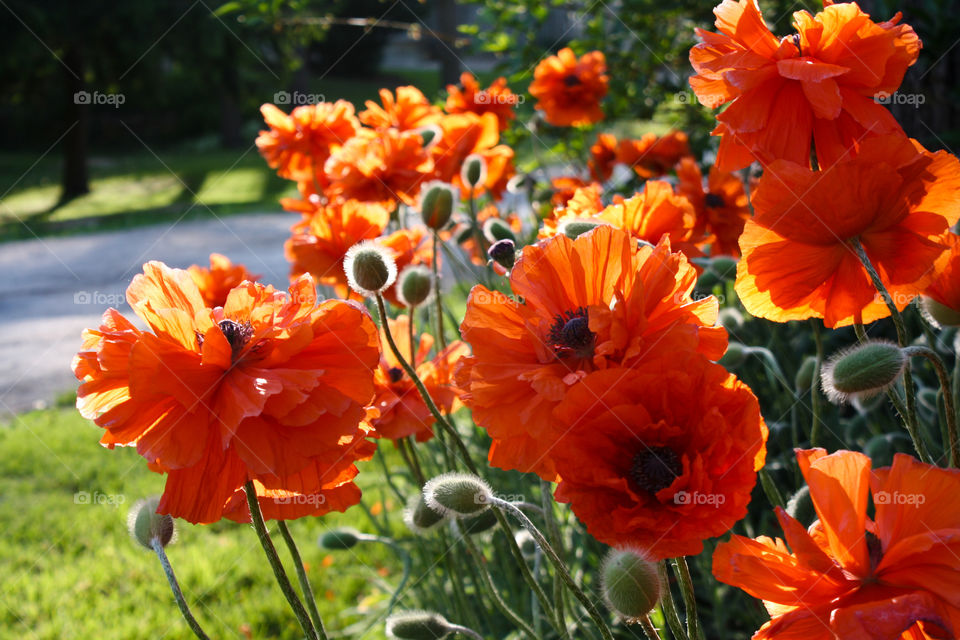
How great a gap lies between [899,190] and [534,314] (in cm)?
52

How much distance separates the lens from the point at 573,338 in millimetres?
1131

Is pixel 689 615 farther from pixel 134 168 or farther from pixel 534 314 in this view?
pixel 134 168

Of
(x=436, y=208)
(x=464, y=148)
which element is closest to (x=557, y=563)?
(x=436, y=208)

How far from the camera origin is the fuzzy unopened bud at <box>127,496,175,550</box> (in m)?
1.33

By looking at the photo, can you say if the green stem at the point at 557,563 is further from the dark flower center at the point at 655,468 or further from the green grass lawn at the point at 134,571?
the green grass lawn at the point at 134,571

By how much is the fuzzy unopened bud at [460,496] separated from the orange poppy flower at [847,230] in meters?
0.48

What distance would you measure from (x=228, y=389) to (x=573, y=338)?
48 centimetres

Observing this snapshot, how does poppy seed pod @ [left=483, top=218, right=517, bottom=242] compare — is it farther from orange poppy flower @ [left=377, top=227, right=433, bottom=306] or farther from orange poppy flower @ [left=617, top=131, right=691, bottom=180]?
orange poppy flower @ [left=617, top=131, right=691, bottom=180]

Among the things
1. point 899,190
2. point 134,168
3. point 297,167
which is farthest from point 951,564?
point 134,168

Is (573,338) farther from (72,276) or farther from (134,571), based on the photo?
(72,276)

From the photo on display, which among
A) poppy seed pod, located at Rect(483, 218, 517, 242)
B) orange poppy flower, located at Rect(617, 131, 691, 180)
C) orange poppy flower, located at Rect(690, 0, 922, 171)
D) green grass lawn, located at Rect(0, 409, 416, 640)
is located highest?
orange poppy flower, located at Rect(690, 0, 922, 171)

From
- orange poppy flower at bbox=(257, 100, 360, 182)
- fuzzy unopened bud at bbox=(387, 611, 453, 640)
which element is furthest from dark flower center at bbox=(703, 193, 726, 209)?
fuzzy unopened bud at bbox=(387, 611, 453, 640)

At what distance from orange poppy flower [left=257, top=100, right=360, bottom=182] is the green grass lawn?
3.87 feet

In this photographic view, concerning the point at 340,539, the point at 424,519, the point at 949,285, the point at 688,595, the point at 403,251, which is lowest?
the point at 340,539
